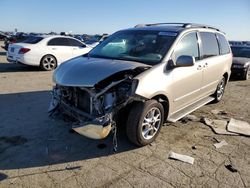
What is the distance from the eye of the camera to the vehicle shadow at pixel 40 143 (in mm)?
3894

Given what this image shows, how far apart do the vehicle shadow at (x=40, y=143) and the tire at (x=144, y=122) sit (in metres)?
0.27

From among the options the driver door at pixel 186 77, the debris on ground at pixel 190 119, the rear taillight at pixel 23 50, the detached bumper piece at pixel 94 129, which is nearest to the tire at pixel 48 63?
the rear taillight at pixel 23 50

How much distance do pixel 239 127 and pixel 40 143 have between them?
3.83 meters

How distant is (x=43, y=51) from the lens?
460 inches

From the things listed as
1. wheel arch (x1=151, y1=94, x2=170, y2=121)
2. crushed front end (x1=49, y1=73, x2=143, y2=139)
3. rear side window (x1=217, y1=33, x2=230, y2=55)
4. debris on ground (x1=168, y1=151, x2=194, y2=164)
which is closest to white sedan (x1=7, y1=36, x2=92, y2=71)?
rear side window (x1=217, y1=33, x2=230, y2=55)

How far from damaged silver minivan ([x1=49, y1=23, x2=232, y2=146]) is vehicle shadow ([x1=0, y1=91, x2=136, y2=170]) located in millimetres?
468

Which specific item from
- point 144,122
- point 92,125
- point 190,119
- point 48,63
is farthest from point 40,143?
point 48,63

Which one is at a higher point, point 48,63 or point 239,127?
point 48,63

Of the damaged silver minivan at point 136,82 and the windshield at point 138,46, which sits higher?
the windshield at point 138,46

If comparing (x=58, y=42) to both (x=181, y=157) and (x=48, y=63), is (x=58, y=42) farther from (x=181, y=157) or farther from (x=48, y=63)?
(x=181, y=157)

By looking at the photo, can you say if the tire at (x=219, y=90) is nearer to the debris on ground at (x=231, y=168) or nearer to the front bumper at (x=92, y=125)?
the debris on ground at (x=231, y=168)

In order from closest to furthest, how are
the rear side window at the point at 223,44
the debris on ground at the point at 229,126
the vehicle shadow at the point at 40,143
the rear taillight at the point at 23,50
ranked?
the vehicle shadow at the point at 40,143, the debris on ground at the point at 229,126, the rear side window at the point at 223,44, the rear taillight at the point at 23,50

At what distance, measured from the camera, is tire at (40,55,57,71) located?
11.8 m

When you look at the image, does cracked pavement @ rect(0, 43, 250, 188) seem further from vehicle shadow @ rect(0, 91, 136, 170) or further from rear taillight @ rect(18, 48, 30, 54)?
rear taillight @ rect(18, 48, 30, 54)
